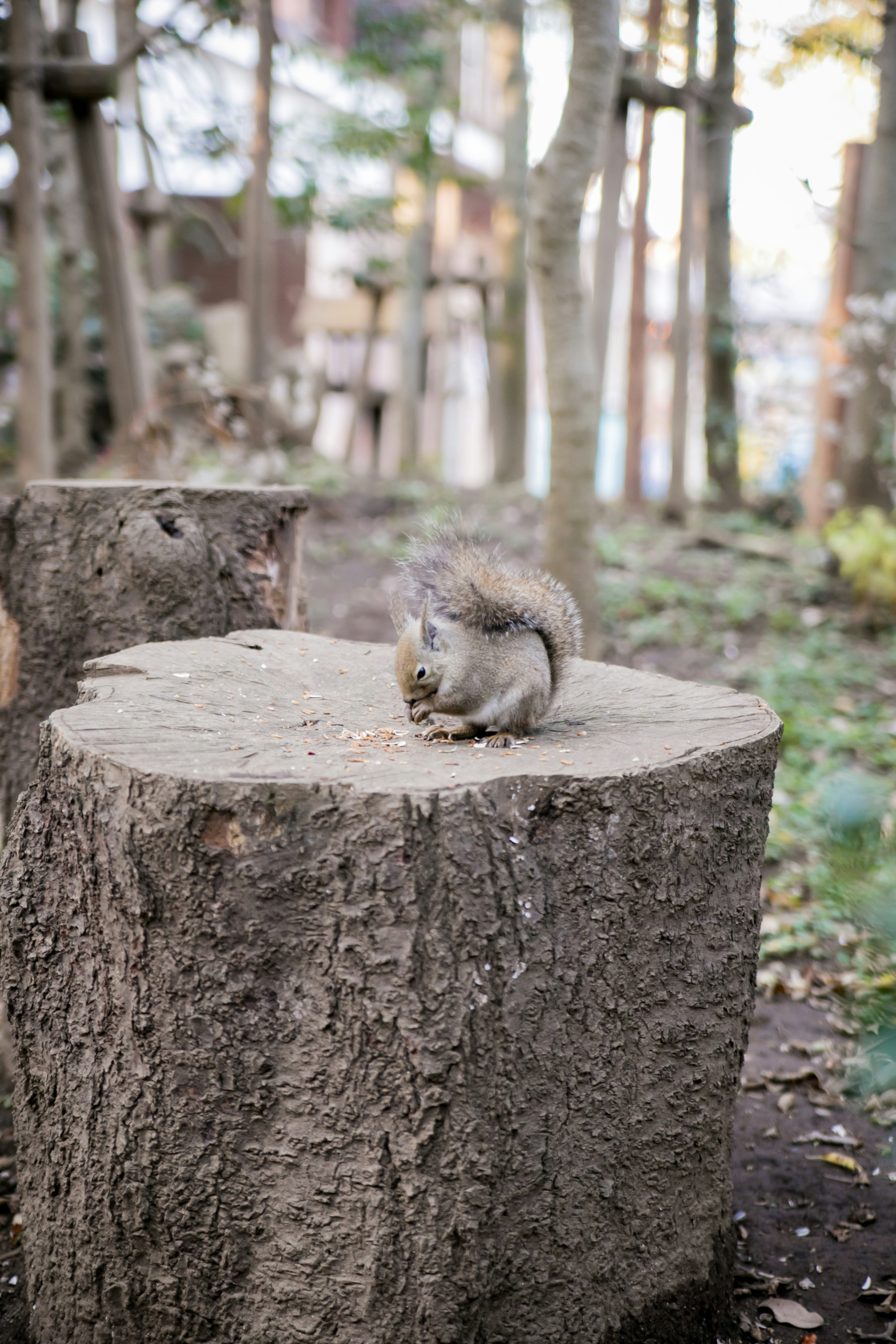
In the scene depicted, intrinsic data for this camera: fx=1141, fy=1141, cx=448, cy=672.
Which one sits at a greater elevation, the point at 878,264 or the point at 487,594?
the point at 878,264

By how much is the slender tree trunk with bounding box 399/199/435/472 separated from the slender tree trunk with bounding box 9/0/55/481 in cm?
602

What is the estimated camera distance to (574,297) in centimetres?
532

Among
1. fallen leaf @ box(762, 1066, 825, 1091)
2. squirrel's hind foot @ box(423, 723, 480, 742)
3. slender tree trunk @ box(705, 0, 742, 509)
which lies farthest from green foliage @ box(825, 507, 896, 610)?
squirrel's hind foot @ box(423, 723, 480, 742)

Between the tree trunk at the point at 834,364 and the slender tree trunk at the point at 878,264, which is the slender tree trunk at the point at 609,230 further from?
the tree trunk at the point at 834,364

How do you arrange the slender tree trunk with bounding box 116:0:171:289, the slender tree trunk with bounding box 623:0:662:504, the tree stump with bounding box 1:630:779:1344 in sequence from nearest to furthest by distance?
the tree stump with bounding box 1:630:779:1344 < the slender tree trunk with bounding box 116:0:171:289 < the slender tree trunk with bounding box 623:0:662:504

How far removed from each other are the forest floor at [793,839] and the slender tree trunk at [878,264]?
3.12ft

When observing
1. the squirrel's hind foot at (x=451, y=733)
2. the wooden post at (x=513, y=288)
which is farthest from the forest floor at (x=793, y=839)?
the wooden post at (x=513, y=288)

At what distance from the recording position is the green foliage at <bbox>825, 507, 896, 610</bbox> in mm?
7348

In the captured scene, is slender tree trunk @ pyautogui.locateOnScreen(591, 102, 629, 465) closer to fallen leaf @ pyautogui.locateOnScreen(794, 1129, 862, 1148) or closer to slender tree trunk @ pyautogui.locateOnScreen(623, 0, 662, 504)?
slender tree trunk @ pyautogui.locateOnScreen(623, 0, 662, 504)

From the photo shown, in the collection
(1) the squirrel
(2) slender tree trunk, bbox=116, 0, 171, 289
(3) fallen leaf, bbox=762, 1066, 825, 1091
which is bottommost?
(3) fallen leaf, bbox=762, 1066, 825, 1091

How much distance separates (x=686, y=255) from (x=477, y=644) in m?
8.01

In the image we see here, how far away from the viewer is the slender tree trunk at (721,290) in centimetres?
993

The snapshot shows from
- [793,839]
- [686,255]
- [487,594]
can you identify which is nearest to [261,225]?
[686,255]

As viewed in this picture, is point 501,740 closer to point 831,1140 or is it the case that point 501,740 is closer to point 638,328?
point 831,1140
